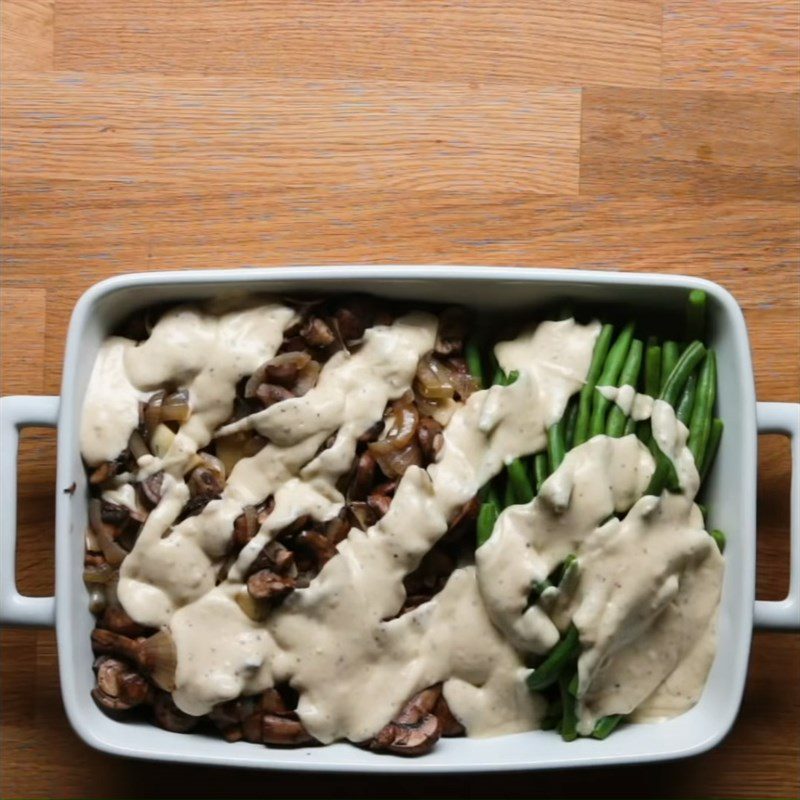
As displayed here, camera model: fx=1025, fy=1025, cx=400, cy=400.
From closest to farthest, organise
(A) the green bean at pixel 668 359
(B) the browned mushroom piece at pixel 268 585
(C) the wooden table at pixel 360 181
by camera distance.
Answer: (B) the browned mushroom piece at pixel 268 585
(A) the green bean at pixel 668 359
(C) the wooden table at pixel 360 181

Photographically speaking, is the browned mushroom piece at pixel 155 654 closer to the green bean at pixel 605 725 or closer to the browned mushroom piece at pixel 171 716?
the browned mushroom piece at pixel 171 716

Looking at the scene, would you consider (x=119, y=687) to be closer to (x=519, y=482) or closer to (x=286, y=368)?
(x=286, y=368)

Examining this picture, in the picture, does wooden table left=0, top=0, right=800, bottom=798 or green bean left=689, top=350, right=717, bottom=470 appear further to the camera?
wooden table left=0, top=0, right=800, bottom=798

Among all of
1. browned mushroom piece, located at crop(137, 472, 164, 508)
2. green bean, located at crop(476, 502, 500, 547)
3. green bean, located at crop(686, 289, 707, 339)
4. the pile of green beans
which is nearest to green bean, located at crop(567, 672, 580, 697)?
the pile of green beans

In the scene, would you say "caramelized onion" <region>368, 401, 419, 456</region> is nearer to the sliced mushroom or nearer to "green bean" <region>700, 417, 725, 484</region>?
the sliced mushroom

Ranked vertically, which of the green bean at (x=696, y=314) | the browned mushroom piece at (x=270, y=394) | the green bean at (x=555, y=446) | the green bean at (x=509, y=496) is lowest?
the green bean at (x=509, y=496)

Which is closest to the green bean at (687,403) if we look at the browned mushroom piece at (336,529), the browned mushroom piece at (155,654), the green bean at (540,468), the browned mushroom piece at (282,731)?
the green bean at (540,468)
